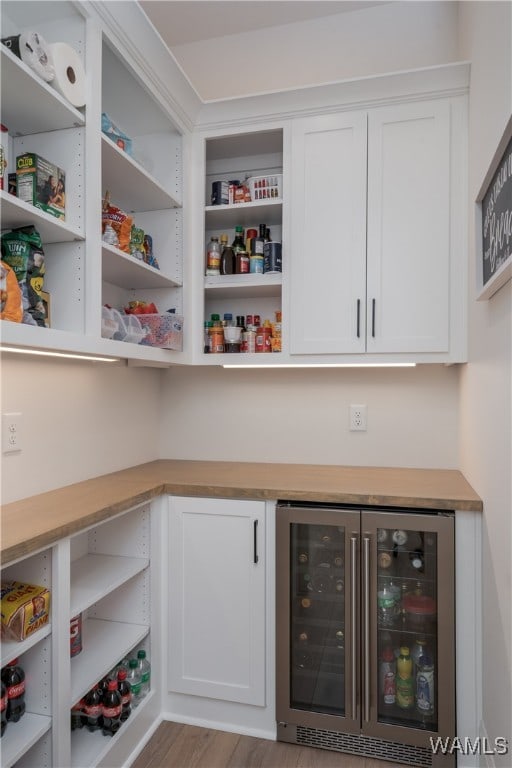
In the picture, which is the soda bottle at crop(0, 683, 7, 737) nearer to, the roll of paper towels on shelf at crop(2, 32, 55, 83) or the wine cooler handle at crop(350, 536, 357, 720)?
the wine cooler handle at crop(350, 536, 357, 720)

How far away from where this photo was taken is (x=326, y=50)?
246 cm

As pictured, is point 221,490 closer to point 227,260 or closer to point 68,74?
point 227,260

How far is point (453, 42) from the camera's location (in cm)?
231

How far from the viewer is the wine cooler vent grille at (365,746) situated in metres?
1.72

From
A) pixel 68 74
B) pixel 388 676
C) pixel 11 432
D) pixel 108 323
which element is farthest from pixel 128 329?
pixel 388 676

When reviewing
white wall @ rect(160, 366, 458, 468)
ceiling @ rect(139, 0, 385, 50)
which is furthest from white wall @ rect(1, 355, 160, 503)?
ceiling @ rect(139, 0, 385, 50)

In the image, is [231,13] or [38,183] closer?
[38,183]

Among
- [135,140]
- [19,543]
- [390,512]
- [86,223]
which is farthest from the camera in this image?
[135,140]

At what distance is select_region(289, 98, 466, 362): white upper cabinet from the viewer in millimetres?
2004

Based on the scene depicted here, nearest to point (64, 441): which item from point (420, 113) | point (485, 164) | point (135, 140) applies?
point (135, 140)

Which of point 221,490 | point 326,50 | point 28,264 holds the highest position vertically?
point 326,50

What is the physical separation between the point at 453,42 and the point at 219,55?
1.14m

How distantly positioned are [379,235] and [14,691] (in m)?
1.94

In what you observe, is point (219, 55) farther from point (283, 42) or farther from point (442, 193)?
point (442, 193)
